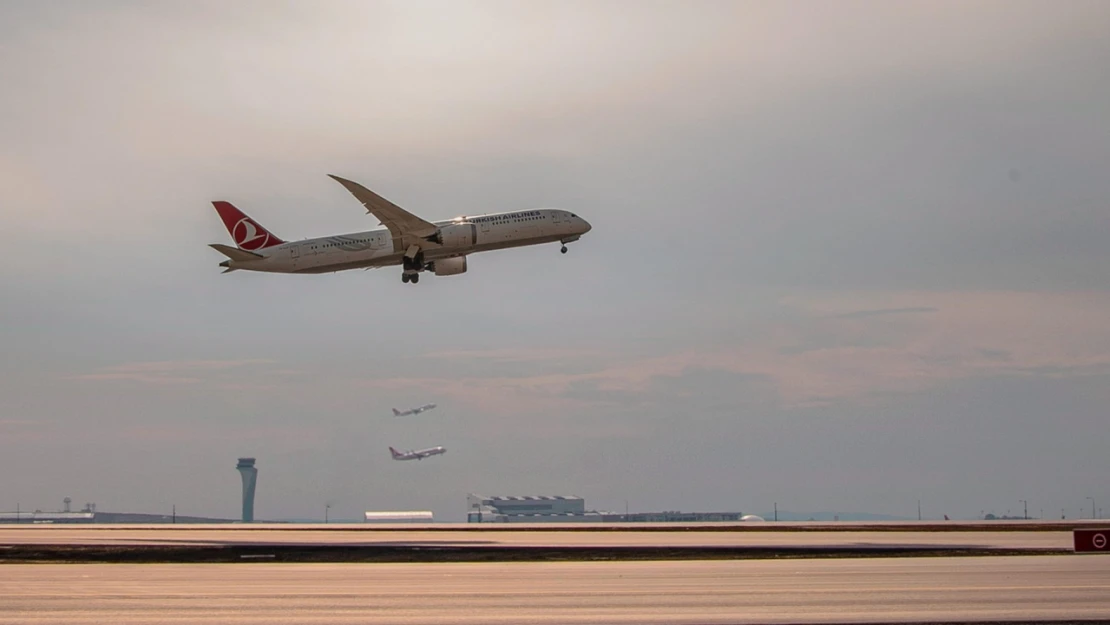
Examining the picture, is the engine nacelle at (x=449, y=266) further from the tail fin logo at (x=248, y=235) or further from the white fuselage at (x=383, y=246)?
the tail fin logo at (x=248, y=235)

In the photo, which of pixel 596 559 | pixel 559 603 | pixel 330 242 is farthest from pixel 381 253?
pixel 559 603

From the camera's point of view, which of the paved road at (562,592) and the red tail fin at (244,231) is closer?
the paved road at (562,592)

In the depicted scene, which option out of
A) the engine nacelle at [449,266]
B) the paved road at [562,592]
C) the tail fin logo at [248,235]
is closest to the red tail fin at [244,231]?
the tail fin logo at [248,235]

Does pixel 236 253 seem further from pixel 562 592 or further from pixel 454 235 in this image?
pixel 562 592

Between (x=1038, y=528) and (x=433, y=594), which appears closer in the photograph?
(x=433, y=594)

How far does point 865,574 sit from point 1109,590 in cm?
922

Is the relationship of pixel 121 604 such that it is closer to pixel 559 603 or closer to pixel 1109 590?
pixel 559 603

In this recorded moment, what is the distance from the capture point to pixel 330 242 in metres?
91.6

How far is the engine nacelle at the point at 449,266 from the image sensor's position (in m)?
92.9

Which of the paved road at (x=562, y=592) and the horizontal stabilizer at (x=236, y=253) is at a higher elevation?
the horizontal stabilizer at (x=236, y=253)

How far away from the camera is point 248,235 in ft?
324

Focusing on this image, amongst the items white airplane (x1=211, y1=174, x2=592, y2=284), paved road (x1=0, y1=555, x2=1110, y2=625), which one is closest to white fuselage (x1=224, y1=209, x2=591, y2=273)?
white airplane (x1=211, y1=174, x2=592, y2=284)

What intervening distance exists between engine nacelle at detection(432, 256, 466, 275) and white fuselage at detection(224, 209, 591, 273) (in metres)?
0.39

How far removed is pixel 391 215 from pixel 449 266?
6007 millimetres
